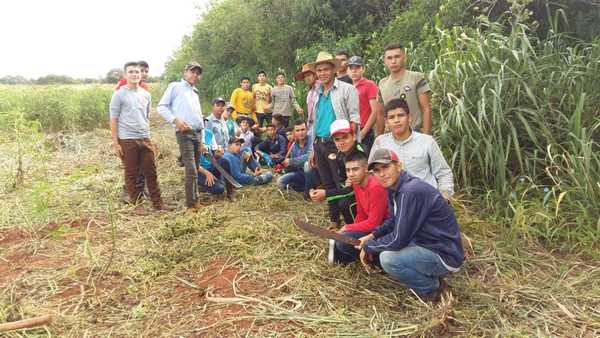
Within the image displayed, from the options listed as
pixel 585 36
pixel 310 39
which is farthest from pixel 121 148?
pixel 310 39

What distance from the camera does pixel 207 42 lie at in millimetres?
14078

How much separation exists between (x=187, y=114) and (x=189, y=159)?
0.45 metres

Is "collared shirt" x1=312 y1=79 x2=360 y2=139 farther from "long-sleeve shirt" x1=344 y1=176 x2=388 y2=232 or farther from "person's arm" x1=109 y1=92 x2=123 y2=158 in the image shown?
"person's arm" x1=109 y1=92 x2=123 y2=158

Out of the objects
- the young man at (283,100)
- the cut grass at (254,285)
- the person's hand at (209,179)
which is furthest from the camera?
the young man at (283,100)

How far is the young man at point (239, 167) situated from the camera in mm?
5027

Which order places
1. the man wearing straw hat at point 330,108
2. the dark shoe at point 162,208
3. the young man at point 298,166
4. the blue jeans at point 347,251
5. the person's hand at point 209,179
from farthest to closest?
1. the young man at point 298,166
2. the person's hand at point 209,179
3. the dark shoe at point 162,208
4. the man wearing straw hat at point 330,108
5. the blue jeans at point 347,251

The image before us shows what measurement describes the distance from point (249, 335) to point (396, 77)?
2.34m

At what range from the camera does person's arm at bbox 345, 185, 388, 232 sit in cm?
282

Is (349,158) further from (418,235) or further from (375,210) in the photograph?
(418,235)

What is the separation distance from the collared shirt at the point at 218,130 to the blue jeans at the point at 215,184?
38 centimetres

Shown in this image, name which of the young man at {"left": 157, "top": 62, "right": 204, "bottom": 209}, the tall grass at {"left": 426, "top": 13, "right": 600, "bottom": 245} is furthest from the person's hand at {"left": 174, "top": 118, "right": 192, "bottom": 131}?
the tall grass at {"left": 426, "top": 13, "right": 600, "bottom": 245}

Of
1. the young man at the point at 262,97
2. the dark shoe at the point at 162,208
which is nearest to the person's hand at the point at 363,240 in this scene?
the dark shoe at the point at 162,208

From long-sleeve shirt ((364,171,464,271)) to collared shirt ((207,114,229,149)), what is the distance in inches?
121

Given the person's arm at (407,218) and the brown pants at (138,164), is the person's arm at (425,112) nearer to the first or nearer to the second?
the person's arm at (407,218)
